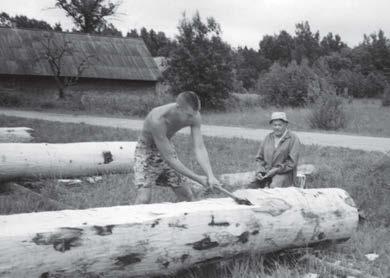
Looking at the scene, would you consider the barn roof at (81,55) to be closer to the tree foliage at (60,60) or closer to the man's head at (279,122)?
the tree foliage at (60,60)

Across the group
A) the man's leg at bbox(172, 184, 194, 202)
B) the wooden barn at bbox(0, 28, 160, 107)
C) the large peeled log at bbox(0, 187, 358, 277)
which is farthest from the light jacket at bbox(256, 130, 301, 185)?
the wooden barn at bbox(0, 28, 160, 107)

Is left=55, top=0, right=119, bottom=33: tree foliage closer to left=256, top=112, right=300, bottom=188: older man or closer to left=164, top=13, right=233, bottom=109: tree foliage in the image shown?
left=164, top=13, right=233, bottom=109: tree foliage

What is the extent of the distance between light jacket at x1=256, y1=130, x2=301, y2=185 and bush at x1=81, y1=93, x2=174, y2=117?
649 inches

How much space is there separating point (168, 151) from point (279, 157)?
1862 mm

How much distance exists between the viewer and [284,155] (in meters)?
5.96

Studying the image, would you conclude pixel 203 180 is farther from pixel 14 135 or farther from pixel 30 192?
pixel 14 135

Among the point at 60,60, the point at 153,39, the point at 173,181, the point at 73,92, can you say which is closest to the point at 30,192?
the point at 173,181

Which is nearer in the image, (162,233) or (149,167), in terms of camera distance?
(162,233)

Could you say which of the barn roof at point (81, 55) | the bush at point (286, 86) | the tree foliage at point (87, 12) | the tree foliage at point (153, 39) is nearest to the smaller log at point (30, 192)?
the barn roof at point (81, 55)

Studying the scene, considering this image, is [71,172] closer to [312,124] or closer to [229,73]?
[312,124]

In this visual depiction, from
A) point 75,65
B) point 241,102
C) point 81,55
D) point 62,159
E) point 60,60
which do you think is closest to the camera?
point 62,159

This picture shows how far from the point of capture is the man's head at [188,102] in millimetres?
4387

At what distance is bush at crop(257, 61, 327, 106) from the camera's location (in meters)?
29.4

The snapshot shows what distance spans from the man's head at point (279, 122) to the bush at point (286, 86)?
23.5 metres
